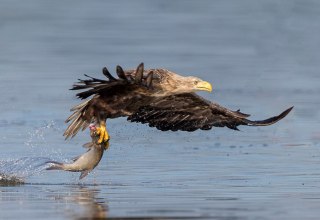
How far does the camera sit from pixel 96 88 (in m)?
11.1

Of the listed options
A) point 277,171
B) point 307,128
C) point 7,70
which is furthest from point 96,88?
point 7,70

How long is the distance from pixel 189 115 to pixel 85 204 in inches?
101

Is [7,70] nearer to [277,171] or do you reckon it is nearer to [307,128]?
[307,128]

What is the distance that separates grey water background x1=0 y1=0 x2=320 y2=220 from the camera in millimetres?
10219

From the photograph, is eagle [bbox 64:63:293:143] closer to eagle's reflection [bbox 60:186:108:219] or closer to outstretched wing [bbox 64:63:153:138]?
outstretched wing [bbox 64:63:153:138]

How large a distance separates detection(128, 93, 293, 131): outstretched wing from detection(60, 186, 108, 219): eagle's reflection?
1426 mm

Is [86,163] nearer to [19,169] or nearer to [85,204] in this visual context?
[85,204]

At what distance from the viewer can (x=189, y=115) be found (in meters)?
12.3

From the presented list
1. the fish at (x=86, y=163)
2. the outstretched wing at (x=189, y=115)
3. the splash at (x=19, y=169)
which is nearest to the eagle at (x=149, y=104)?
the outstretched wing at (x=189, y=115)

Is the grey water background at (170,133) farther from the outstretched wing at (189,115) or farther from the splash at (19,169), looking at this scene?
the outstretched wing at (189,115)

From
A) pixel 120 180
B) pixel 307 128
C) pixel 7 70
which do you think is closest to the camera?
pixel 120 180

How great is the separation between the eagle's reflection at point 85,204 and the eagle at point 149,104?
0.44 meters

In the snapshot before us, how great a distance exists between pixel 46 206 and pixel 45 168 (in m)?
1.65

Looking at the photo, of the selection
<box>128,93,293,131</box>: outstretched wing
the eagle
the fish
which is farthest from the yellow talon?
<box>128,93,293,131</box>: outstretched wing
